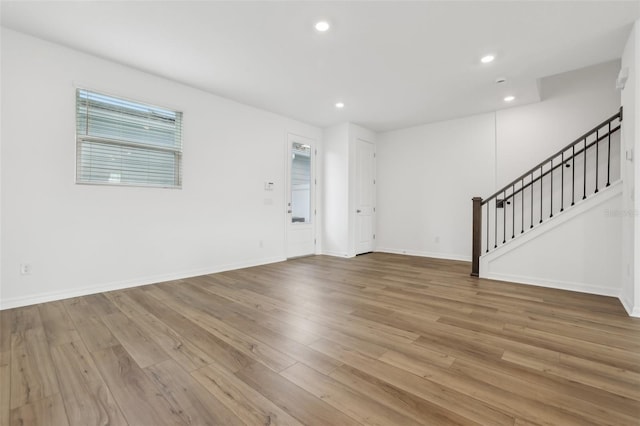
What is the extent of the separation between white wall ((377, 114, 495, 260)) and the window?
14.6ft

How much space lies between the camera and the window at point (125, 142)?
3260 millimetres

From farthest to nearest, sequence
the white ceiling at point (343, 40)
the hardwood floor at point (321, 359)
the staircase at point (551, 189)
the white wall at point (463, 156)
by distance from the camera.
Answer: the white wall at point (463, 156), the staircase at point (551, 189), the white ceiling at point (343, 40), the hardwood floor at point (321, 359)

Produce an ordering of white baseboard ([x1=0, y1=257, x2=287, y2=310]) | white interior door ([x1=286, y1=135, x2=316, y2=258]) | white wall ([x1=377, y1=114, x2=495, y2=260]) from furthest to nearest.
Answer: white interior door ([x1=286, y1=135, x2=316, y2=258]) → white wall ([x1=377, y1=114, x2=495, y2=260]) → white baseboard ([x1=0, y1=257, x2=287, y2=310])

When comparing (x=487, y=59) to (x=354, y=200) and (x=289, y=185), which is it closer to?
(x=354, y=200)

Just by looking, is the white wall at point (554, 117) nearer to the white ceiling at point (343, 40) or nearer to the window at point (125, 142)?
the white ceiling at point (343, 40)

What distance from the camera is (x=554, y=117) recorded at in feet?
14.9

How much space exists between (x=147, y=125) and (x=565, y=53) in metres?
5.13

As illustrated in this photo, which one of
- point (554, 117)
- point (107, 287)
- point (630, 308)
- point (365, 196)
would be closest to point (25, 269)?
point (107, 287)

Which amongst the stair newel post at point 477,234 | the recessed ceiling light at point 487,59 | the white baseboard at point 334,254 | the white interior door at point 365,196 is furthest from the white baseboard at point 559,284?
the recessed ceiling light at point 487,59

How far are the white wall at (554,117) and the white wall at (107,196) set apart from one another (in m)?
4.31

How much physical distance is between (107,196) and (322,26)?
3.11 meters

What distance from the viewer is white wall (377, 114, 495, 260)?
5.37 m

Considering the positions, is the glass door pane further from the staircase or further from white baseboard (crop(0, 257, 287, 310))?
the staircase

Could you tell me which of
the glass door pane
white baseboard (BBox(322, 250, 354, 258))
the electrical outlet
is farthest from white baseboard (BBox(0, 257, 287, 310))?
white baseboard (BBox(322, 250, 354, 258))
